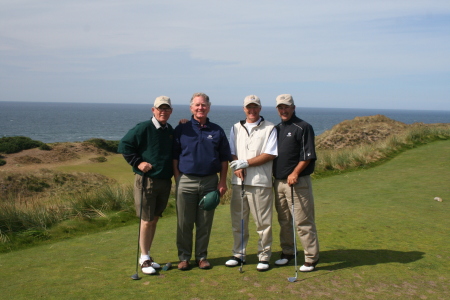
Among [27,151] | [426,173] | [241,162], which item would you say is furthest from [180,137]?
[27,151]

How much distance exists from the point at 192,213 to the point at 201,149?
2.61ft

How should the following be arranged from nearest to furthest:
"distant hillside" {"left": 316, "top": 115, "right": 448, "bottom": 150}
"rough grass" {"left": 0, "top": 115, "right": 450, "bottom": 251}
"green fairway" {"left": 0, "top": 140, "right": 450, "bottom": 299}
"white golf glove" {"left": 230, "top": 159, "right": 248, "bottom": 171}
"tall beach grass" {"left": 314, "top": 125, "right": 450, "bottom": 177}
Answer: "green fairway" {"left": 0, "top": 140, "right": 450, "bottom": 299}
"white golf glove" {"left": 230, "top": 159, "right": 248, "bottom": 171}
"rough grass" {"left": 0, "top": 115, "right": 450, "bottom": 251}
"tall beach grass" {"left": 314, "top": 125, "right": 450, "bottom": 177}
"distant hillside" {"left": 316, "top": 115, "right": 448, "bottom": 150}

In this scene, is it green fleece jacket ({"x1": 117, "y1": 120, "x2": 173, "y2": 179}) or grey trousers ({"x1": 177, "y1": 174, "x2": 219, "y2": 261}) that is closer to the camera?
green fleece jacket ({"x1": 117, "y1": 120, "x2": 173, "y2": 179})

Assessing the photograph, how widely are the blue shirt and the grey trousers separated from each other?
0.11m

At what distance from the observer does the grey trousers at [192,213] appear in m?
5.54

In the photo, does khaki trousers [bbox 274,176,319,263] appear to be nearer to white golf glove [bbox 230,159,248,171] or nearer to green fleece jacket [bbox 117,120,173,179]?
white golf glove [bbox 230,159,248,171]

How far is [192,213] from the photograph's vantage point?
5.67 m

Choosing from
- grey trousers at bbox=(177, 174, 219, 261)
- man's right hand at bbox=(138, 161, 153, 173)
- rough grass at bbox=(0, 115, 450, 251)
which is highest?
man's right hand at bbox=(138, 161, 153, 173)

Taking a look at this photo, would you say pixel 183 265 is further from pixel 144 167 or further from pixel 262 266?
pixel 144 167

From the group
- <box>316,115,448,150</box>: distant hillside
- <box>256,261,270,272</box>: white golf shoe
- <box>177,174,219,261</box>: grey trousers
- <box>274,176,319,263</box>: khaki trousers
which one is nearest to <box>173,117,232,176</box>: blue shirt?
<box>177,174,219,261</box>: grey trousers

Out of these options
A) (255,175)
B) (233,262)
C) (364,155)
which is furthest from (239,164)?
(364,155)

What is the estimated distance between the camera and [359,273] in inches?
208

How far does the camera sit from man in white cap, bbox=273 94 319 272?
5410 mm

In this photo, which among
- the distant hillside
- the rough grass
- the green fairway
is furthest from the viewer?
the distant hillside
